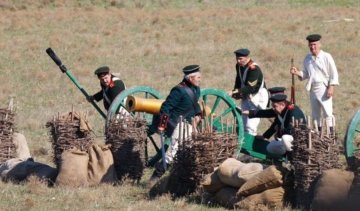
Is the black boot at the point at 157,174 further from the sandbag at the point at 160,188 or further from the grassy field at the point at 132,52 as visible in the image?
the sandbag at the point at 160,188

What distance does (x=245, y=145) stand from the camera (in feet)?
39.5

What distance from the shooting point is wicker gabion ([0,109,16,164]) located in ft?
40.6

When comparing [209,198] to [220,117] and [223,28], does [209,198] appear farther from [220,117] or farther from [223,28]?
[223,28]

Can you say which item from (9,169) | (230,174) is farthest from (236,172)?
(9,169)

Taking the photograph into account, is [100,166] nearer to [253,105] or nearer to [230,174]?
[230,174]

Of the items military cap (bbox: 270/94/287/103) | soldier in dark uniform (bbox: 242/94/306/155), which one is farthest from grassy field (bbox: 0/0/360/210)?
military cap (bbox: 270/94/287/103)

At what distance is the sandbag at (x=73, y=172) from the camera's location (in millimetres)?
11242

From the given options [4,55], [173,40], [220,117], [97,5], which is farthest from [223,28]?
[220,117]

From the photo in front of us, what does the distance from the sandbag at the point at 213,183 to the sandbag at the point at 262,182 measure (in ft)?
1.18

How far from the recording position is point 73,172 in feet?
37.0

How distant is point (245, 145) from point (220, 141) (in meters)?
1.73

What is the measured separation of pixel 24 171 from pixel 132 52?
15.5 m

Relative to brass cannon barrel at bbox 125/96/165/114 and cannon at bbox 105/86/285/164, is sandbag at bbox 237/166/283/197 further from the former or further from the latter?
brass cannon barrel at bbox 125/96/165/114

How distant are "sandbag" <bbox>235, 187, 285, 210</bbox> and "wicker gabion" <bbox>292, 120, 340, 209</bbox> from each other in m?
0.20
